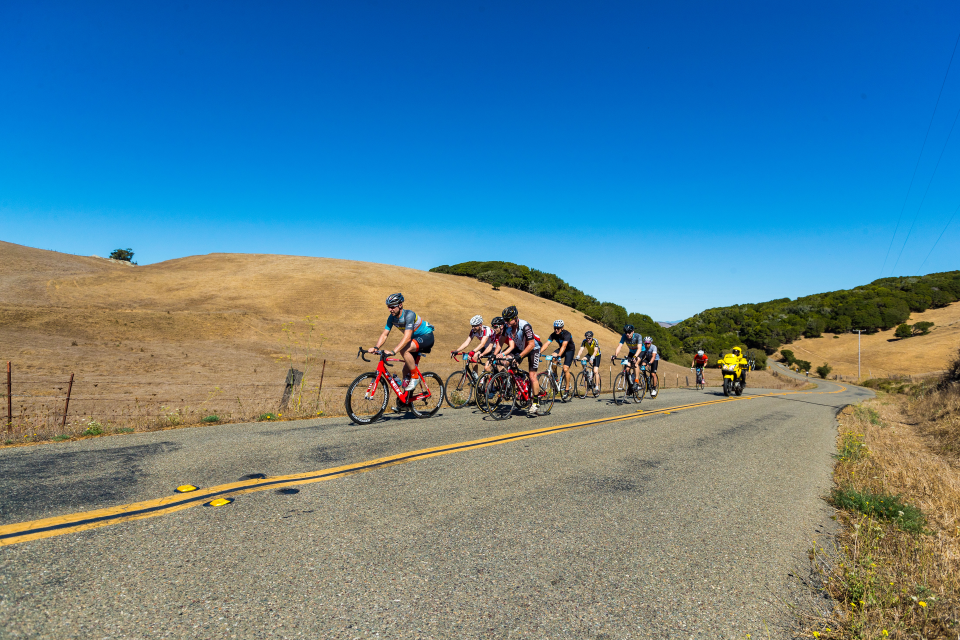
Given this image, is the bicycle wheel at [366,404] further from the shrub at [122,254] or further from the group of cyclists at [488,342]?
the shrub at [122,254]

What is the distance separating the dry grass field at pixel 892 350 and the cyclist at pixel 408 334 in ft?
252

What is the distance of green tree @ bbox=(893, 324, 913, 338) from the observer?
8969cm

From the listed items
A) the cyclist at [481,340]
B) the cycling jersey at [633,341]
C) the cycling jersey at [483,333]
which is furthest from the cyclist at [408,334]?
the cycling jersey at [633,341]

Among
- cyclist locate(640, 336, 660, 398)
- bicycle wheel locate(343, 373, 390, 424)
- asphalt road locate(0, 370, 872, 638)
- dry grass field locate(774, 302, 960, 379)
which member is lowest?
asphalt road locate(0, 370, 872, 638)

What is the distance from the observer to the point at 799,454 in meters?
8.24

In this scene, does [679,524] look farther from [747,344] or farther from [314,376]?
[747,344]

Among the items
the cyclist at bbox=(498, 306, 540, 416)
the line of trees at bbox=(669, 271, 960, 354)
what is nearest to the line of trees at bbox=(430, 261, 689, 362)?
the line of trees at bbox=(669, 271, 960, 354)

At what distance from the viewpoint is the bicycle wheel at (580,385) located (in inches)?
617

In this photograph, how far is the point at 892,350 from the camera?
8231 cm

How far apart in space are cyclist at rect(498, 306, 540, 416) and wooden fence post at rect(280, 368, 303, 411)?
15.1 feet

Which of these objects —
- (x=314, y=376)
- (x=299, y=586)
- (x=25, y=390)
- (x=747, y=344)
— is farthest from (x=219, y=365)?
(x=747, y=344)

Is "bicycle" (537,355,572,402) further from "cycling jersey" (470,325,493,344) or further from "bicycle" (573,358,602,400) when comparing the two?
"cycling jersey" (470,325,493,344)

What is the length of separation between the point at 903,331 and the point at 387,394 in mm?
113411

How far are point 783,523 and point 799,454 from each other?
14.6 feet
